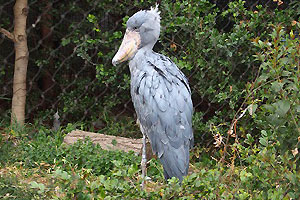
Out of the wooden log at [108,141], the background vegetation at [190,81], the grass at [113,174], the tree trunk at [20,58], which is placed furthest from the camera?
the tree trunk at [20,58]

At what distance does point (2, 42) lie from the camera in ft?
11.5

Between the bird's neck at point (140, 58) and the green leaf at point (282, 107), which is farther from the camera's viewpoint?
the bird's neck at point (140, 58)

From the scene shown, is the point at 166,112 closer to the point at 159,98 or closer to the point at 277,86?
the point at 159,98

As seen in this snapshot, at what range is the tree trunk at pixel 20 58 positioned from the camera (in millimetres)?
3121

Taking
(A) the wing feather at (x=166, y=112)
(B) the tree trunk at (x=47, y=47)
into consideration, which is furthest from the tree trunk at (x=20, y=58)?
A: (A) the wing feather at (x=166, y=112)

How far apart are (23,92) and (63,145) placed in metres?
0.62

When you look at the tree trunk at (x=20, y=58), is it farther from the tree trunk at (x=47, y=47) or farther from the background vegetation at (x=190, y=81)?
the tree trunk at (x=47, y=47)

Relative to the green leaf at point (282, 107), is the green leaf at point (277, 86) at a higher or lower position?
higher

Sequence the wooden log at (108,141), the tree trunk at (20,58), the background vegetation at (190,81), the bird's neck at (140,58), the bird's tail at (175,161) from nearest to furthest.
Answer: the background vegetation at (190,81), the bird's tail at (175,161), the bird's neck at (140,58), the wooden log at (108,141), the tree trunk at (20,58)

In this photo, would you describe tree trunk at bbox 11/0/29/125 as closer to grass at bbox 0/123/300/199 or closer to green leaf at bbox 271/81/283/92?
grass at bbox 0/123/300/199

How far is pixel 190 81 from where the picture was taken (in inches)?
125

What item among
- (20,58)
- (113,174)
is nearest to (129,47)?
(113,174)

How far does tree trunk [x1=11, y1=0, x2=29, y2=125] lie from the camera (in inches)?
123

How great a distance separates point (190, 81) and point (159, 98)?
117 cm
